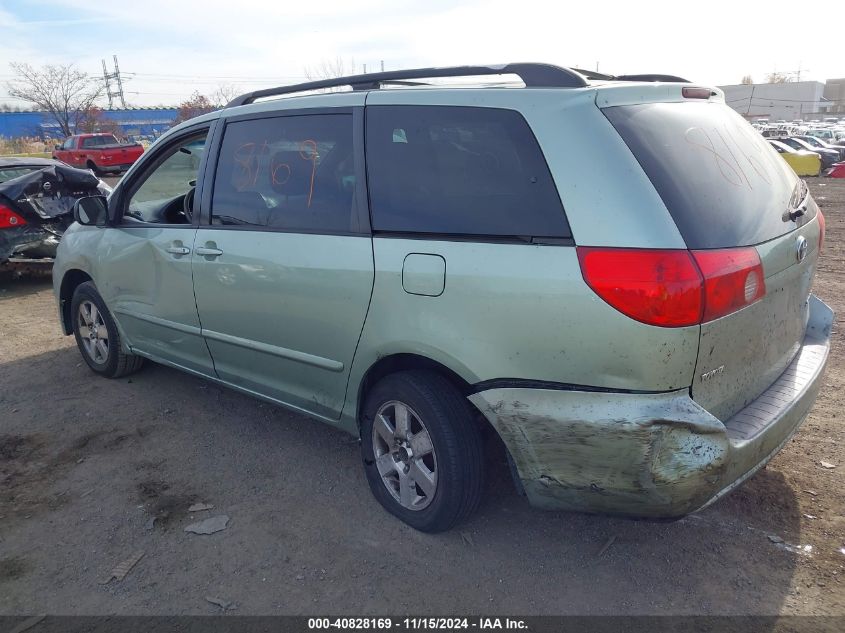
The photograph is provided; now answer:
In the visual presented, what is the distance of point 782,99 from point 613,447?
102 m

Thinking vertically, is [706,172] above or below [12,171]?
above

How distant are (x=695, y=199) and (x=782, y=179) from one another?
855 mm

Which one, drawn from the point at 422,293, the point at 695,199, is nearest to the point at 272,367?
the point at 422,293

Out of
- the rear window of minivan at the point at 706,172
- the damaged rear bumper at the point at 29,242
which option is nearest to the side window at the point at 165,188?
the rear window of minivan at the point at 706,172

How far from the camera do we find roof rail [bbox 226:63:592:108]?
8.76ft

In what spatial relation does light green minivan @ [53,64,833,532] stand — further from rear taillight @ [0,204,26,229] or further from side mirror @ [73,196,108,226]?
rear taillight @ [0,204,26,229]

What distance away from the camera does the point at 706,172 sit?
99.3 inches

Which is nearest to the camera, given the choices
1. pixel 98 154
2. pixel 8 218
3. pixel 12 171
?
pixel 8 218

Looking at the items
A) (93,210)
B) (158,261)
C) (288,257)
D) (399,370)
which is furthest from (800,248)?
(93,210)

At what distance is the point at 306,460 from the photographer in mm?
3818

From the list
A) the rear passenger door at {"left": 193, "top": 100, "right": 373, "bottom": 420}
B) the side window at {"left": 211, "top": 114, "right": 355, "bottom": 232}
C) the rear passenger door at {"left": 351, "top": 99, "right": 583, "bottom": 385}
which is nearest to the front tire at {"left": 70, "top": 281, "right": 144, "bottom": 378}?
the rear passenger door at {"left": 193, "top": 100, "right": 373, "bottom": 420}

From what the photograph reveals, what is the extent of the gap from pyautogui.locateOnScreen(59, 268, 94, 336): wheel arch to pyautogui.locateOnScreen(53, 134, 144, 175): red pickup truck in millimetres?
23580

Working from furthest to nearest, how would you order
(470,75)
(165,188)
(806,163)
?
(806,163) < (165,188) < (470,75)

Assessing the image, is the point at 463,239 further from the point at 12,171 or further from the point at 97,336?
the point at 12,171
